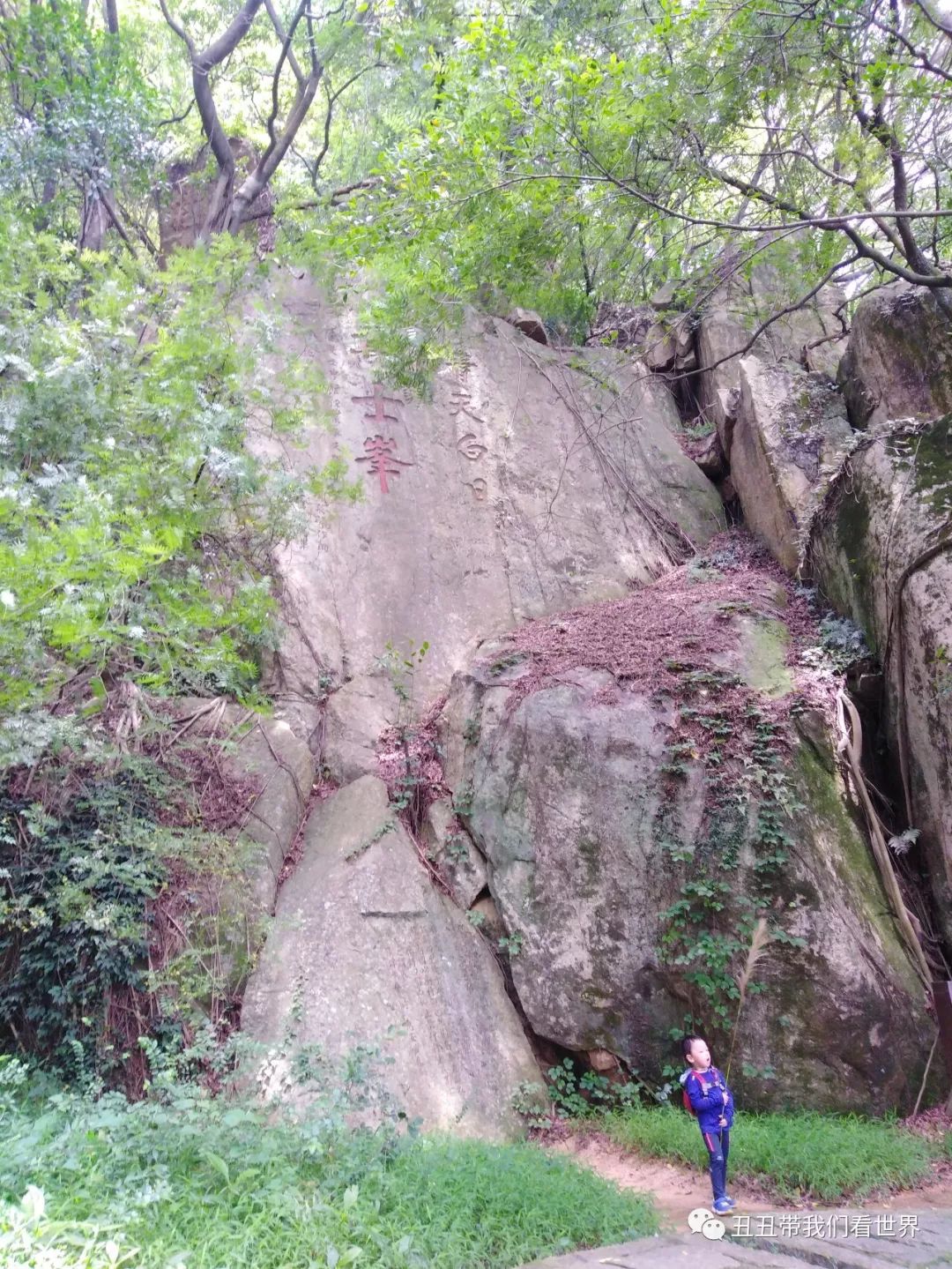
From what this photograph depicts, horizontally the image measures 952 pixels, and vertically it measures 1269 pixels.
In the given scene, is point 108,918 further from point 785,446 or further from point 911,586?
point 785,446

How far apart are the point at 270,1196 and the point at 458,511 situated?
667 cm

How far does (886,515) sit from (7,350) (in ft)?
21.2

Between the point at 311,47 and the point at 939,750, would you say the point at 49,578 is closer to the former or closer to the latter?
the point at 939,750

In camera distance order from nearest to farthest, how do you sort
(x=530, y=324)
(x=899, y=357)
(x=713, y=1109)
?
(x=713, y=1109) → (x=899, y=357) → (x=530, y=324)

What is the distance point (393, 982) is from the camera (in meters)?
5.30

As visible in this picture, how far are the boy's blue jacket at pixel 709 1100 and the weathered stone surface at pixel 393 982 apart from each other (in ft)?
5.28

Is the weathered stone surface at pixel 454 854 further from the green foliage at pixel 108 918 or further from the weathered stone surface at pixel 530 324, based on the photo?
the weathered stone surface at pixel 530 324

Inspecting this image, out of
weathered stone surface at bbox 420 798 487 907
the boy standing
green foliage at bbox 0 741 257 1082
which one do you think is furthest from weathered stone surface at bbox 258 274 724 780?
the boy standing

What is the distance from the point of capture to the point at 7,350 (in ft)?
17.1

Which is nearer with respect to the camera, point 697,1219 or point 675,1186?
point 697,1219

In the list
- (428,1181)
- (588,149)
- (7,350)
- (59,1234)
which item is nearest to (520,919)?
(428,1181)

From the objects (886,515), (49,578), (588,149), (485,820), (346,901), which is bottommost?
(346,901)

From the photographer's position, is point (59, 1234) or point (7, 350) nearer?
point (59, 1234)

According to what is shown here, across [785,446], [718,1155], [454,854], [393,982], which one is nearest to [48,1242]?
[718,1155]
